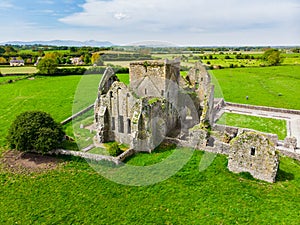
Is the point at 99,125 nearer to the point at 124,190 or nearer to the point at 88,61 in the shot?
the point at 124,190

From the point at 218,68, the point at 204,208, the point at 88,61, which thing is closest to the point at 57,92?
the point at 88,61

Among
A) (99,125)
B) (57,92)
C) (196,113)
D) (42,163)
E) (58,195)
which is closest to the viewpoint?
(58,195)

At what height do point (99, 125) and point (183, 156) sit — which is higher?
point (99, 125)

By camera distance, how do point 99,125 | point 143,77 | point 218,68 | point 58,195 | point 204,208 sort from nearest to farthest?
1. point 204,208
2. point 58,195
3. point 99,125
4. point 143,77
5. point 218,68

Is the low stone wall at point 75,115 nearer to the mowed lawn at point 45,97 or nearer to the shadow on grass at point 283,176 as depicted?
the mowed lawn at point 45,97

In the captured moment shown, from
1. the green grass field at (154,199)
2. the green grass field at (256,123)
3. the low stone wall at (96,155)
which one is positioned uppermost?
the low stone wall at (96,155)

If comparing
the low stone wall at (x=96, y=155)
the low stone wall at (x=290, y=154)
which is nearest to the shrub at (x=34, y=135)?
the low stone wall at (x=96, y=155)

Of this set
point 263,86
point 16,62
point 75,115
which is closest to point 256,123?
point 75,115
